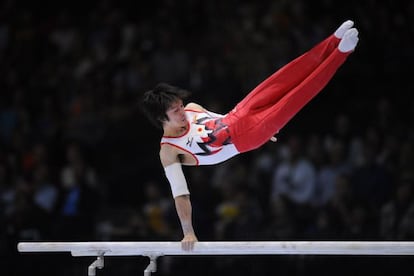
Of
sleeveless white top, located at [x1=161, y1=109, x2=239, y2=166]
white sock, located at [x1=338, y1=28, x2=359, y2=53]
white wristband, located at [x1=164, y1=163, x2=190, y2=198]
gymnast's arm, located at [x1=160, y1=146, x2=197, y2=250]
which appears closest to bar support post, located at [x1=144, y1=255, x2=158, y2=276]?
gymnast's arm, located at [x1=160, y1=146, x2=197, y2=250]

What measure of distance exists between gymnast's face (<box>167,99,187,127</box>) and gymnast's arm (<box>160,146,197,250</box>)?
197 mm

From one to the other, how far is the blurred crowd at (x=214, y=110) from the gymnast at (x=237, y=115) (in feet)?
7.22

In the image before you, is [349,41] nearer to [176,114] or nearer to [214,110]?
[176,114]

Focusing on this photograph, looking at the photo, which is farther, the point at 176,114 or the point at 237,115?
the point at 237,115

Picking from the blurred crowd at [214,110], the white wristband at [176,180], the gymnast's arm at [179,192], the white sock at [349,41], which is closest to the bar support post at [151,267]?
the gymnast's arm at [179,192]

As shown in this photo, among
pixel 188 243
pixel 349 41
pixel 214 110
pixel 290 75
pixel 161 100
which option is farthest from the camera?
pixel 214 110

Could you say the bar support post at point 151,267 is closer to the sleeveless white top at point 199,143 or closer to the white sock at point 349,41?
the sleeveless white top at point 199,143

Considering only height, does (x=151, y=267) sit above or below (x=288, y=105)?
below

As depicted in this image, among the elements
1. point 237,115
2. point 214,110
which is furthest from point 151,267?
point 214,110

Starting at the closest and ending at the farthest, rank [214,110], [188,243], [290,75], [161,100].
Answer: [188,243] → [161,100] → [290,75] → [214,110]

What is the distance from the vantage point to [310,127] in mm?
8906

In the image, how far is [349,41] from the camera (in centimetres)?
524

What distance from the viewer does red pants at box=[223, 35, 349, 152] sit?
5312 millimetres

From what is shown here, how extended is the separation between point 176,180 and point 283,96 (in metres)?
0.94
